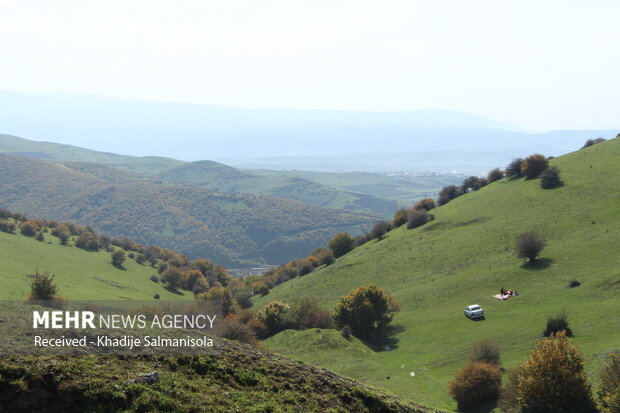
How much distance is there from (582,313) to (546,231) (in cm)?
2279

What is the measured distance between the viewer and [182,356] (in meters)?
17.7

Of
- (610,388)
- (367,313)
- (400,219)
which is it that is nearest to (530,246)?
(367,313)

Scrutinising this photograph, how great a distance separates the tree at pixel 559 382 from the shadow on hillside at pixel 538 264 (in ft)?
85.0

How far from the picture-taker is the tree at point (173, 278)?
3794 inches

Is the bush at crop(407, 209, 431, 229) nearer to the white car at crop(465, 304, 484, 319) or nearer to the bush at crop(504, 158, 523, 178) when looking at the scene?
the bush at crop(504, 158, 523, 178)

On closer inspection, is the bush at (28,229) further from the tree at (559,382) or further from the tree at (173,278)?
the tree at (559,382)

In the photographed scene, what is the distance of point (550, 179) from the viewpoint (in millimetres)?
72312

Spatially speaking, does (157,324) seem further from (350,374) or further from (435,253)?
(435,253)

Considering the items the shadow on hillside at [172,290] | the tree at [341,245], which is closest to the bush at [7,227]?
the shadow on hillside at [172,290]

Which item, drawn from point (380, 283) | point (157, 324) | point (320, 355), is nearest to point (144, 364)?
point (157, 324)

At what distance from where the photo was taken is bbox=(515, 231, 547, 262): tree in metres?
49.9

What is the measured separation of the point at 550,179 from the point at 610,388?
5494 cm

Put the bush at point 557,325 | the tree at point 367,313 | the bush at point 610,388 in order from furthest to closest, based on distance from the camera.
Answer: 1. the tree at point 367,313
2. the bush at point 557,325
3. the bush at point 610,388

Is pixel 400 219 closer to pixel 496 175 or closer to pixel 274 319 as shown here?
pixel 496 175
